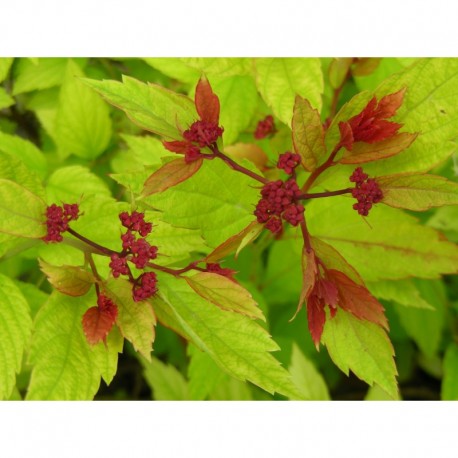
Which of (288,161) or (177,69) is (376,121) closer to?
(288,161)

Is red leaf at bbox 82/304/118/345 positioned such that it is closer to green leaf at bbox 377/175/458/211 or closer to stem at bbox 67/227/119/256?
stem at bbox 67/227/119/256

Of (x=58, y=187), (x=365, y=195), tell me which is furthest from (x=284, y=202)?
(x=58, y=187)

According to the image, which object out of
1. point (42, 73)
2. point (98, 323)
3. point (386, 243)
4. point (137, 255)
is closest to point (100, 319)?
point (98, 323)

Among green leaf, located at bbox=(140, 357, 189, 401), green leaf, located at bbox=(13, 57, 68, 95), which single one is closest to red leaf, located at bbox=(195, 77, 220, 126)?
green leaf, located at bbox=(13, 57, 68, 95)

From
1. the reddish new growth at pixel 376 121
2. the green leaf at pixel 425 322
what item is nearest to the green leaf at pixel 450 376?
the green leaf at pixel 425 322

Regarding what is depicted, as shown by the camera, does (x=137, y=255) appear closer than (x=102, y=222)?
Yes

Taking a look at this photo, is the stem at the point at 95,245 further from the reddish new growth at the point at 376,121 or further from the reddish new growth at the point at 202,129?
the reddish new growth at the point at 376,121

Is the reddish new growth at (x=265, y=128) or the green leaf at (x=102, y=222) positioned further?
the reddish new growth at (x=265, y=128)
